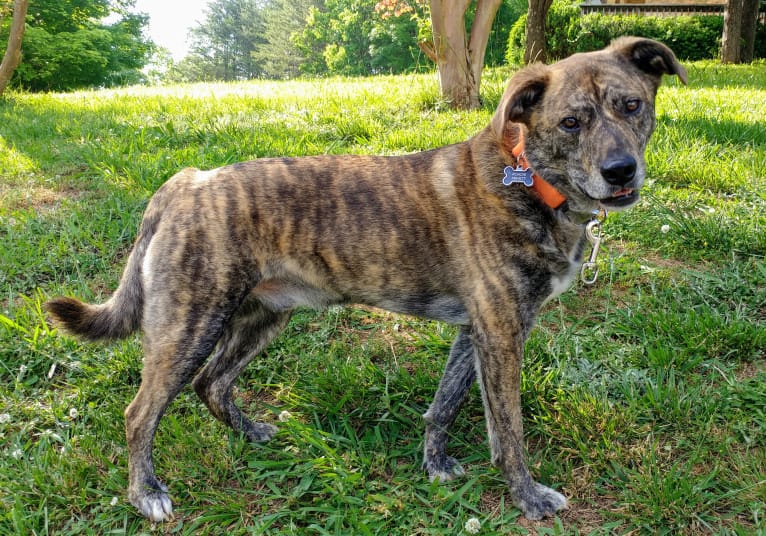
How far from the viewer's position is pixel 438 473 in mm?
2873

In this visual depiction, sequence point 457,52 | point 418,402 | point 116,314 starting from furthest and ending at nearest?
point 457,52
point 418,402
point 116,314

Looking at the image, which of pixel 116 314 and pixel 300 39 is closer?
pixel 116 314

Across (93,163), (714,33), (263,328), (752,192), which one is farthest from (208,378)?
(714,33)

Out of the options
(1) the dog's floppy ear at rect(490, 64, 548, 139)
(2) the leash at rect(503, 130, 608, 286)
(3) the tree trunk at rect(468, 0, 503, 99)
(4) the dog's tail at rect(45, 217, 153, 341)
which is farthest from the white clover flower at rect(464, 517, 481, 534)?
(3) the tree trunk at rect(468, 0, 503, 99)

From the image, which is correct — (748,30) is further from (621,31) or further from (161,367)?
(161,367)

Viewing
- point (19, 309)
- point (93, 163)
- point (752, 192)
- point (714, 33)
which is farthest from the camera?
point (714, 33)

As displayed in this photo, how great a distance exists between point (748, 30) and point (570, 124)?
1859 centimetres

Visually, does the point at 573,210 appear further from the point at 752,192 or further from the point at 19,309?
the point at 19,309

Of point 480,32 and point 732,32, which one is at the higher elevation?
point 480,32

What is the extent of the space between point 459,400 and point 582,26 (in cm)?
1934

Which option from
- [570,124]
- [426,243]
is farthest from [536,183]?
[426,243]

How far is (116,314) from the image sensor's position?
9.27ft

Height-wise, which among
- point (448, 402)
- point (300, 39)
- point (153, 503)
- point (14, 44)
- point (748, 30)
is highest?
point (14, 44)

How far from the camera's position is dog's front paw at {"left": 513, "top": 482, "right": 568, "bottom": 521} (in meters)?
2.61
